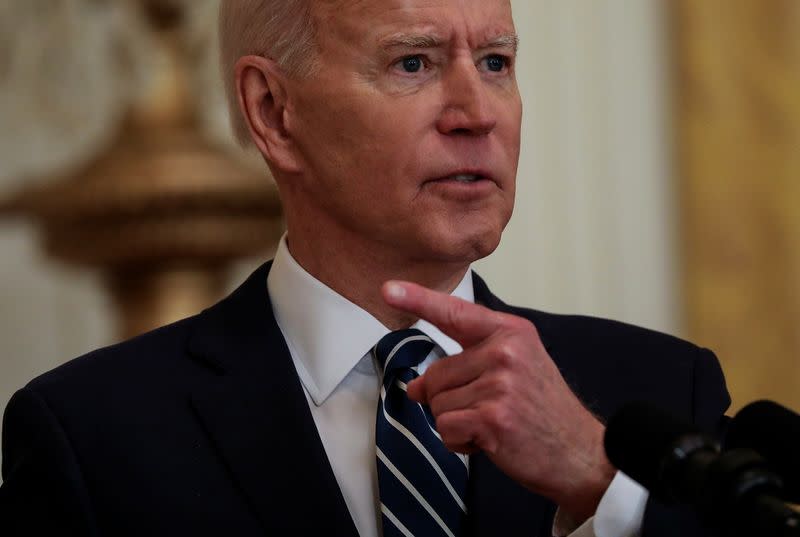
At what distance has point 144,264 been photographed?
4.56 meters

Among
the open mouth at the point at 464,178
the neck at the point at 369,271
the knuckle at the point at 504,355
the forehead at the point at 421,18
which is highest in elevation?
the forehead at the point at 421,18

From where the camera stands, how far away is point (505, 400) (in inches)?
80.0

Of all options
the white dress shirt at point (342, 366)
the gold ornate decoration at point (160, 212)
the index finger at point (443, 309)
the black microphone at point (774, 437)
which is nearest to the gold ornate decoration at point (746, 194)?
the gold ornate decoration at point (160, 212)

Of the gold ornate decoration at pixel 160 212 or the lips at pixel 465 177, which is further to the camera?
the gold ornate decoration at pixel 160 212

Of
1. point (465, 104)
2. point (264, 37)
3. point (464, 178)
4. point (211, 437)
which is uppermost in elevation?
point (264, 37)

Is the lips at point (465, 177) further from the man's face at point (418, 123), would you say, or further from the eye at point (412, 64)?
the eye at point (412, 64)

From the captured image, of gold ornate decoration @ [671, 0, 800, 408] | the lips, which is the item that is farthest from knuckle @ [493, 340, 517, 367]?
gold ornate decoration @ [671, 0, 800, 408]

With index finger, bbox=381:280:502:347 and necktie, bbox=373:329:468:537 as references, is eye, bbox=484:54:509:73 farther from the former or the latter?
index finger, bbox=381:280:502:347

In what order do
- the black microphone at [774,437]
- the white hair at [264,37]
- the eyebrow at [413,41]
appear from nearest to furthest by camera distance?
the black microphone at [774,437], the eyebrow at [413,41], the white hair at [264,37]

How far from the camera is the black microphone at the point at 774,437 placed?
1.75 meters

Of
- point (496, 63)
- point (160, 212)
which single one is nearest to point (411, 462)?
point (496, 63)

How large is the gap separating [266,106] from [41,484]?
0.71 meters

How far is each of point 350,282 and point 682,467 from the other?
984 millimetres

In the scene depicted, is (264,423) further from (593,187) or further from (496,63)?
(593,187)
